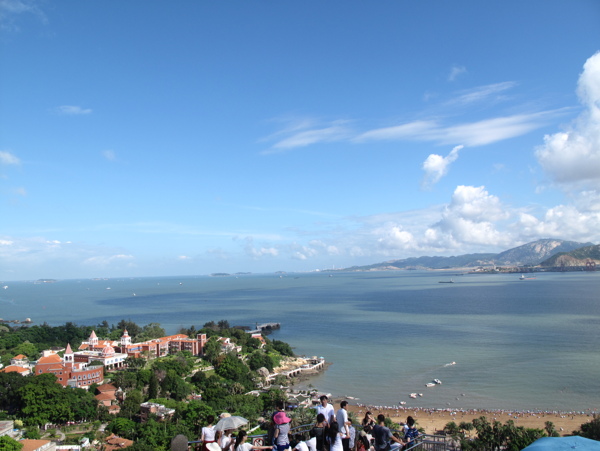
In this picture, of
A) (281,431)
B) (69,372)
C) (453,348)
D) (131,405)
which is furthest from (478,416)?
(69,372)

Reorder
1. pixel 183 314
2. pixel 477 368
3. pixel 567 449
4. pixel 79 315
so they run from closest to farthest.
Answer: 1. pixel 567 449
2. pixel 477 368
3. pixel 183 314
4. pixel 79 315

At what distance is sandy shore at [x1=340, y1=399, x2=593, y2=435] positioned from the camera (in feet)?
59.8

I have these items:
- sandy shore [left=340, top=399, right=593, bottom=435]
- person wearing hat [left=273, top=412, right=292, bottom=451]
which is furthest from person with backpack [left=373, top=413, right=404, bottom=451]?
sandy shore [left=340, top=399, right=593, bottom=435]

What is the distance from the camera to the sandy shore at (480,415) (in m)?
18.2

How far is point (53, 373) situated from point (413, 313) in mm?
43375

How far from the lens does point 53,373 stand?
23078mm

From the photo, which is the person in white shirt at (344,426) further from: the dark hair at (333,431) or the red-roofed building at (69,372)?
the red-roofed building at (69,372)

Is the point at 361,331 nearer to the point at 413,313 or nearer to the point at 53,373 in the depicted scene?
the point at 413,313

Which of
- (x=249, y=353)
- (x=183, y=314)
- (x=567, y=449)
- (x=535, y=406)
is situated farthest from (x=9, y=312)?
(x=567, y=449)

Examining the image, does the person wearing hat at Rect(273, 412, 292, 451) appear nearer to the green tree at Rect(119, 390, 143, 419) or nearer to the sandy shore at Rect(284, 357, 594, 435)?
the sandy shore at Rect(284, 357, 594, 435)

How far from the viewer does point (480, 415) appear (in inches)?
766

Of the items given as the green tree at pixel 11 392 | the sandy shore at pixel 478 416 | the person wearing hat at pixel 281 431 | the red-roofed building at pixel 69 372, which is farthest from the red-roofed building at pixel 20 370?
the person wearing hat at pixel 281 431

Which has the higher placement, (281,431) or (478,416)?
(281,431)

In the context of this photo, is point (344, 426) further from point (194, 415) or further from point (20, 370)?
point (20, 370)
